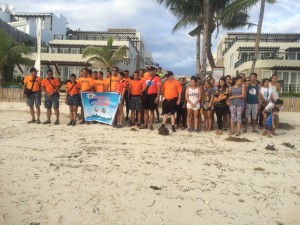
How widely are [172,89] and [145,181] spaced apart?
451 centimetres

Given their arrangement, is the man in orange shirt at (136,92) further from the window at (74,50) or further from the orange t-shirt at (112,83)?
the window at (74,50)

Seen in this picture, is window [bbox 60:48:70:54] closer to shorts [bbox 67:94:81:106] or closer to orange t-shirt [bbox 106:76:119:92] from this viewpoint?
orange t-shirt [bbox 106:76:119:92]

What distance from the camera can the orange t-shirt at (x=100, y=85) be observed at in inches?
409

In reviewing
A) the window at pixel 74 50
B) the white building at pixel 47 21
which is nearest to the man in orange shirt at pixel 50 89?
the window at pixel 74 50

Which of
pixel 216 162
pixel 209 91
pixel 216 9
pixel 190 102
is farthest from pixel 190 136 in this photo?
pixel 216 9

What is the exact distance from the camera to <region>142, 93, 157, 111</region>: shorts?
936cm

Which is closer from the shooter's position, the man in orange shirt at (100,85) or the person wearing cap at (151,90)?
the person wearing cap at (151,90)

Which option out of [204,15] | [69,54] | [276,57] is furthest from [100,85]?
[276,57]

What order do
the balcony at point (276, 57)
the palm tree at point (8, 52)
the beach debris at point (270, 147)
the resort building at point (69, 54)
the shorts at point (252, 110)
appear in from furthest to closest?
the resort building at point (69, 54) < the balcony at point (276, 57) < the palm tree at point (8, 52) < the shorts at point (252, 110) < the beach debris at point (270, 147)

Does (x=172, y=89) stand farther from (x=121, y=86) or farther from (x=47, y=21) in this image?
(x=47, y=21)

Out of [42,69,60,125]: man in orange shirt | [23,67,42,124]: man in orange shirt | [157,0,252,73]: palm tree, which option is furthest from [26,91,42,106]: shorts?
[157,0,252,73]: palm tree

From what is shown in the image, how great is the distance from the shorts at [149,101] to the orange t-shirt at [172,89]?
0.36m

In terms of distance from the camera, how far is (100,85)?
10.4m

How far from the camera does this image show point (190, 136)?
8.70m
